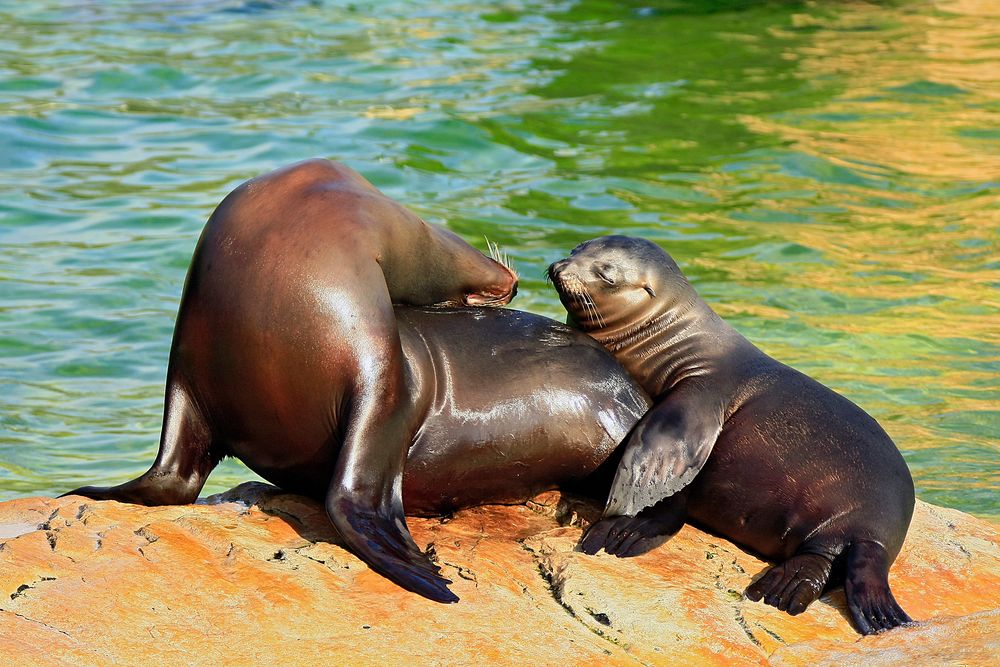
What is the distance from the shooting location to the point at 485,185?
37.9ft

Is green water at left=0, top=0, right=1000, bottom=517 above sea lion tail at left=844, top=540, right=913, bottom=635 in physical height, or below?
below

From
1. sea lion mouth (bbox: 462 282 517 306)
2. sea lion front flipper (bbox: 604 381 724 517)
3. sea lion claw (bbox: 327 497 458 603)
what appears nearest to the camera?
sea lion claw (bbox: 327 497 458 603)

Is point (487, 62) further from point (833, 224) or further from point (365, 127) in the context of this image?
→ point (833, 224)

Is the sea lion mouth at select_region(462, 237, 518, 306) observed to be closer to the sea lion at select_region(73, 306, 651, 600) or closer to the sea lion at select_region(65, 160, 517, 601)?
the sea lion at select_region(73, 306, 651, 600)

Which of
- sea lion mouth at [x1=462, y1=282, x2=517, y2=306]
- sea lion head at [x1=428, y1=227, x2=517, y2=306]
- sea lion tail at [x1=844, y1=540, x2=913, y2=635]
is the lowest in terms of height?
sea lion tail at [x1=844, y1=540, x2=913, y2=635]

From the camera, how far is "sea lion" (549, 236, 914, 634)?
431 cm

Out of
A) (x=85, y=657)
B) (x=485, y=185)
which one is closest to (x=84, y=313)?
(x=485, y=185)

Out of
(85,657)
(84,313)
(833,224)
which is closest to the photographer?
(85,657)

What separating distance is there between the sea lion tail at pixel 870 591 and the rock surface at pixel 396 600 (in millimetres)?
53

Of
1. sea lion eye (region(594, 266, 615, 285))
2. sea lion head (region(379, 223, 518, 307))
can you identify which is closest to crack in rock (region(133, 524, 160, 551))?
sea lion head (region(379, 223, 518, 307))

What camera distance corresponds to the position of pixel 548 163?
39.9 ft

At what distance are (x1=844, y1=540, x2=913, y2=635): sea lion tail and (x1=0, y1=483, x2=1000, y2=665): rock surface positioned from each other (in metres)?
0.05

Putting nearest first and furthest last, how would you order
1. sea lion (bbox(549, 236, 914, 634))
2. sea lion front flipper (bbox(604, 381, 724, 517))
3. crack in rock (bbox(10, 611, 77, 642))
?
crack in rock (bbox(10, 611, 77, 642)), sea lion (bbox(549, 236, 914, 634)), sea lion front flipper (bbox(604, 381, 724, 517))

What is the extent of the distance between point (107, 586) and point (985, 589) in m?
2.71
